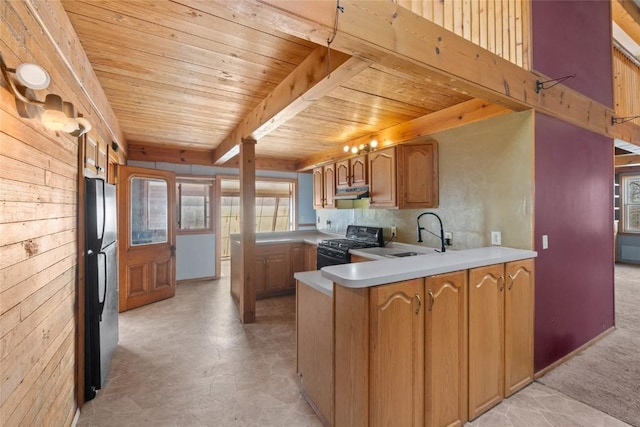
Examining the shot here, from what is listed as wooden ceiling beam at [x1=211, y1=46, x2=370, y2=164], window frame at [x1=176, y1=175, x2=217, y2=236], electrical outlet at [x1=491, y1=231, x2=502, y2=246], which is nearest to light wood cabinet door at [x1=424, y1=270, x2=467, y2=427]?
electrical outlet at [x1=491, y1=231, x2=502, y2=246]

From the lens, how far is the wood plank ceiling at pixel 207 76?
1.58m

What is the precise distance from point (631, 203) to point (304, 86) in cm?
895

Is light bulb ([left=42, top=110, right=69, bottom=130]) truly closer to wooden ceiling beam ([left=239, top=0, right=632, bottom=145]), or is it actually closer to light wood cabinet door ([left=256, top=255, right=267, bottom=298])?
wooden ceiling beam ([left=239, top=0, right=632, bottom=145])

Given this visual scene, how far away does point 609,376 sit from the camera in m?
2.35

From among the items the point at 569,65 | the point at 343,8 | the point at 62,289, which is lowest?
the point at 62,289

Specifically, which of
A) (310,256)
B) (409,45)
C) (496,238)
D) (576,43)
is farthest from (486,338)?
(576,43)

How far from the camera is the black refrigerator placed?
1.97 meters

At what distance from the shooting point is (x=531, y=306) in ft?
7.45

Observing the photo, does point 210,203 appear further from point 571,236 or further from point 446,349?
point 571,236

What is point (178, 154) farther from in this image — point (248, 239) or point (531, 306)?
point (531, 306)

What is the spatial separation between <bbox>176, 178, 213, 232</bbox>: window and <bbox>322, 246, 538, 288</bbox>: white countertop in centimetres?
436

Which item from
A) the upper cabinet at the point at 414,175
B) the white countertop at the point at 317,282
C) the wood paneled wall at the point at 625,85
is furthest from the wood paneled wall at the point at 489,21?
the wood paneled wall at the point at 625,85

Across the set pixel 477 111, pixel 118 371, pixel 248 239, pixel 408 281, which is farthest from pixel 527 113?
pixel 118 371

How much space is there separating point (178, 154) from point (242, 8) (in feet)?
14.3
